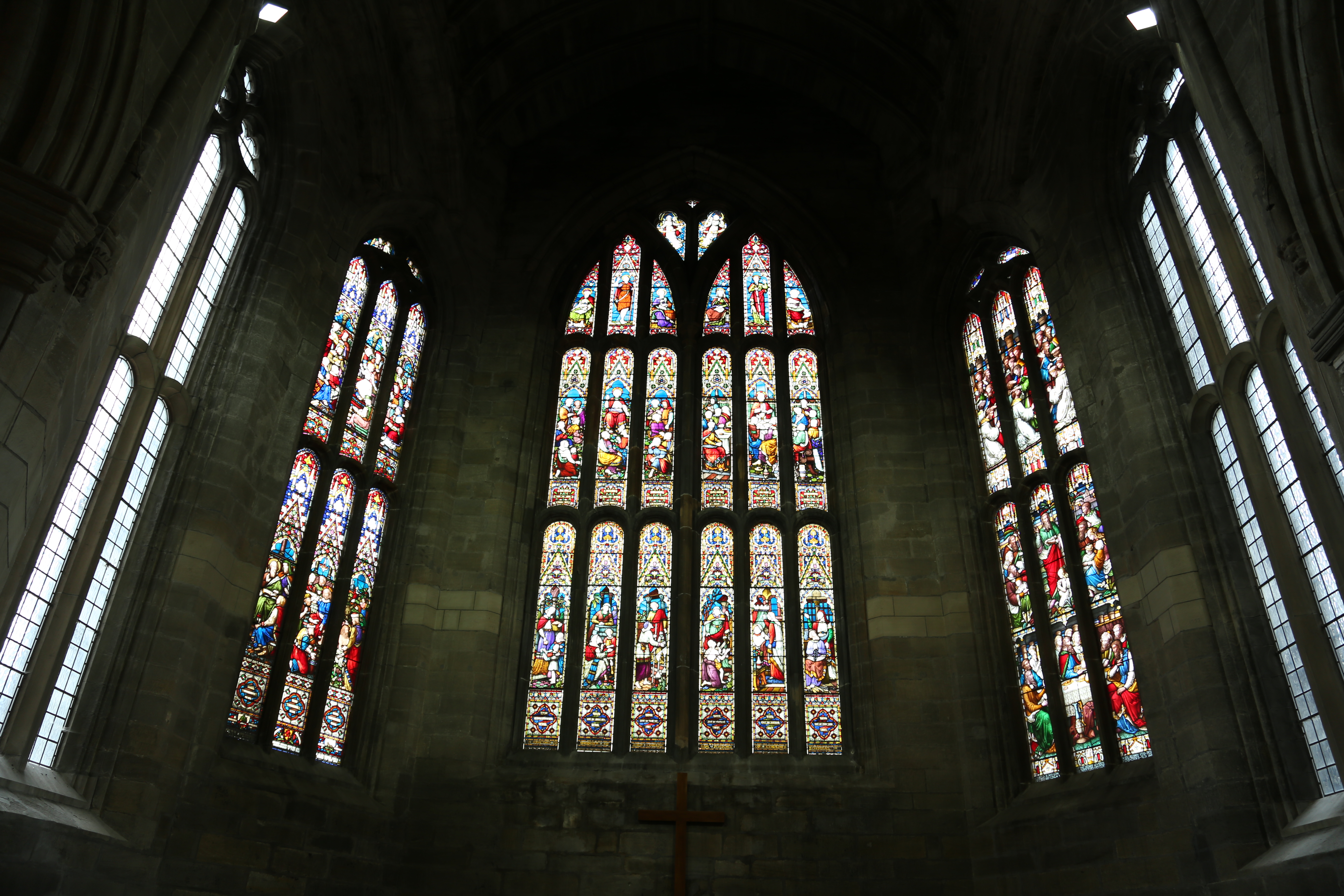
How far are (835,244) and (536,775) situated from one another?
735cm

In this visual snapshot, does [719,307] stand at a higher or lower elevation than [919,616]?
higher

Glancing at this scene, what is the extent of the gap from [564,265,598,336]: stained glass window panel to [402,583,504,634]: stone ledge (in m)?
3.88

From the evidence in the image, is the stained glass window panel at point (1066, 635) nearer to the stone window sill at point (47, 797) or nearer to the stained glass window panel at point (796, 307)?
the stained glass window panel at point (796, 307)

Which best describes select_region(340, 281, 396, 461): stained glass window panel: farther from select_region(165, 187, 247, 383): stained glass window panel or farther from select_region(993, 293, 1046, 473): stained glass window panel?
select_region(993, 293, 1046, 473): stained glass window panel

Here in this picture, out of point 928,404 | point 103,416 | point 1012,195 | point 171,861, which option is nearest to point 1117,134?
point 1012,195

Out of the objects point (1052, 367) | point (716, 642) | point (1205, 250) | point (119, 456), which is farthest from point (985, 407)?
point (119, 456)

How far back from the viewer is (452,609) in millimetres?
10180

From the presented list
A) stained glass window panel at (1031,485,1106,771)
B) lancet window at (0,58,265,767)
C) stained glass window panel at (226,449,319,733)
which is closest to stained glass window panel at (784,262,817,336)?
stained glass window panel at (1031,485,1106,771)

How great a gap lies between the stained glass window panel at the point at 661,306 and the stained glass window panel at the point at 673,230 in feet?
1.28

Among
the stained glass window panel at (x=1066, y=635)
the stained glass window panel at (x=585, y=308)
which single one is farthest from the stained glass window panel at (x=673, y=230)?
the stained glass window panel at (x=1066, y=635)

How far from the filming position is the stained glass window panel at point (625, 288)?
1280 cm

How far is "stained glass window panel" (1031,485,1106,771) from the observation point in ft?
28.8

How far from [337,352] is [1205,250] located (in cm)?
829

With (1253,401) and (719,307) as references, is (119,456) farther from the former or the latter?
(1253,401)
